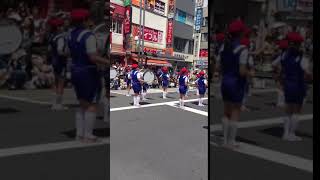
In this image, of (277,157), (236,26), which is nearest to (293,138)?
(277,157)

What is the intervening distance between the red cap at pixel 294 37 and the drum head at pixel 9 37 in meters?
1.57

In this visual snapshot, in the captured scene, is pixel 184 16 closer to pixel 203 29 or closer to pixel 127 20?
pixel 127 20

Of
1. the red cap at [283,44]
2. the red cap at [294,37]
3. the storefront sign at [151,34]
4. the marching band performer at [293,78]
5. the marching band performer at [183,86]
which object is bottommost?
the marching band performer at [183,86]

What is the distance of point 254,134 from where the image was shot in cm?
254

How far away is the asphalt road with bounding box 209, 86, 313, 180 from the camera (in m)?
2.34

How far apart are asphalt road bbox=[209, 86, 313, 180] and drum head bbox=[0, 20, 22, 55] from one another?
1.22 m

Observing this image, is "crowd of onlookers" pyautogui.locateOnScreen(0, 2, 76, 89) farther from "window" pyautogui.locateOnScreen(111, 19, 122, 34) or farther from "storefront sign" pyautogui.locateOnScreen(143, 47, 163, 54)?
"storefront sign" pyautogui.locateOnScreen(143, 47, 163, 54)

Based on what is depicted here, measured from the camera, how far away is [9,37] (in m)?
2.57

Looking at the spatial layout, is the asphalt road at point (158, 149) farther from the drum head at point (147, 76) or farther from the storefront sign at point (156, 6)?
the storefront sign at point (156, 6)

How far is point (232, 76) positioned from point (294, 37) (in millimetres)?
429

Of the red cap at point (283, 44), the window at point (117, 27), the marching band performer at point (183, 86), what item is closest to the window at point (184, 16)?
the marching band performer at point (183, 86)

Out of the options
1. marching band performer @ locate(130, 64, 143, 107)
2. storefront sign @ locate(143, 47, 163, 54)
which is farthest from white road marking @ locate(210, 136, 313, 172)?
storefront sign @ locate(143, 47, 163, 54)

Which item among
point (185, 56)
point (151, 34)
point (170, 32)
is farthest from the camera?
point (151, 34)

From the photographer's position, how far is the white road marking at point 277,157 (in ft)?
7.69
